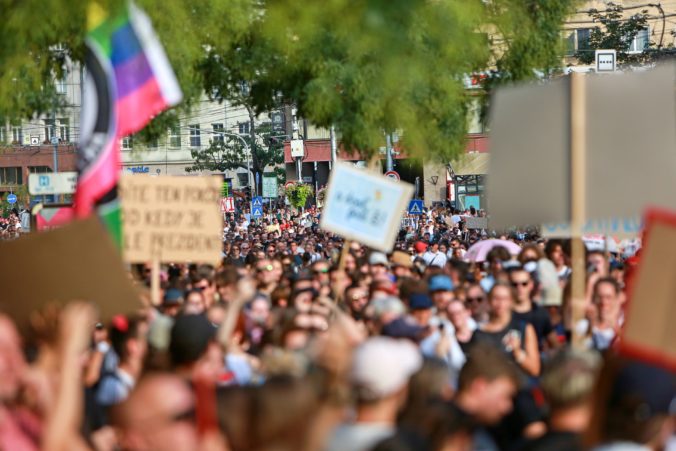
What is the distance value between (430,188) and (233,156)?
1989 cm

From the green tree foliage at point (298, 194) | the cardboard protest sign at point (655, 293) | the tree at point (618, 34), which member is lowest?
the green tree foliage at point (298, 194)

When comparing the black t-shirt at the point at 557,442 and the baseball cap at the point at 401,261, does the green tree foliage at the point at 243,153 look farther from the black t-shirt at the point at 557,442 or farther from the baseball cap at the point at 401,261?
the black t-shirt at the point at 557,442

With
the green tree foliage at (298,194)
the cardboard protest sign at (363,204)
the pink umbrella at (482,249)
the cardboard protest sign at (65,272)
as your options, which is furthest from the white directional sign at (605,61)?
the green tree foliage at (298,194)

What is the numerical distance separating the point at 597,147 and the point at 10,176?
334 ft

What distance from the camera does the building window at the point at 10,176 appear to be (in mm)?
104625

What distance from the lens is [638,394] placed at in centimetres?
439

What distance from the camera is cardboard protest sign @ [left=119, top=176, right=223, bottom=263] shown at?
10.2 meters

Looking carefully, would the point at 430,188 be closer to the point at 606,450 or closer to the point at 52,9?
the point at 52,9

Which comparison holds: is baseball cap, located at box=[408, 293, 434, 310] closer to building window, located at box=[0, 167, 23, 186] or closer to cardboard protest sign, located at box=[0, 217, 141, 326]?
cardboard protest sign, located at box=[0, 217, 141, 326]

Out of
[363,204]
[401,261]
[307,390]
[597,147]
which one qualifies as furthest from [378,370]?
[401,261]

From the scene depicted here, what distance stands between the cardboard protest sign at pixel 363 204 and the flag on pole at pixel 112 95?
353cm

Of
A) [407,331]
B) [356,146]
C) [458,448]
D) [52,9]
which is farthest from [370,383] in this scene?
[356,146]

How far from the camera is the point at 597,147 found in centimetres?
750

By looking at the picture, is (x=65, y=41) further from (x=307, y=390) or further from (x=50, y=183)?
(x=307, y=390)
